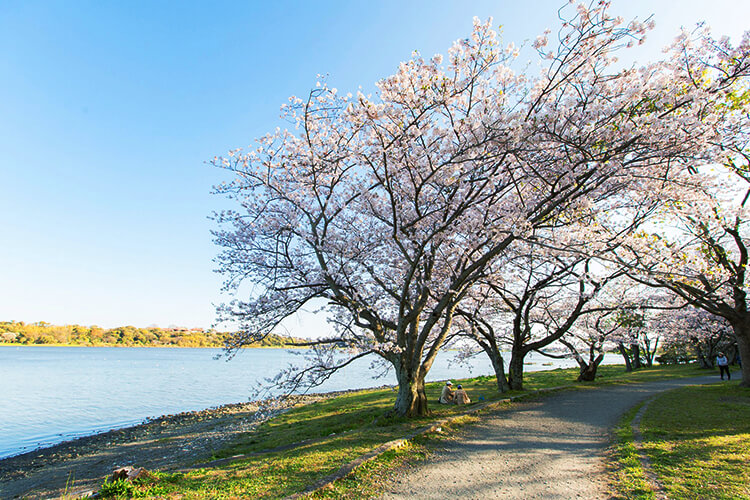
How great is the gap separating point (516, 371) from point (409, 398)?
25.0 feet

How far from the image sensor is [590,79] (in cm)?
785

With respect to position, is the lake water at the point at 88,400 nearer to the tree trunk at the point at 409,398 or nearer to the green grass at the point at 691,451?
the tree trunk at the point at 409,398

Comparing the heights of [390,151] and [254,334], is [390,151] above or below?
above

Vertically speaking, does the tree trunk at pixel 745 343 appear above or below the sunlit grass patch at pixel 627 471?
above

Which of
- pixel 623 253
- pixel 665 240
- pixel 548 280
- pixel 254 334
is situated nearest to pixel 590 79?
pixel 623 253

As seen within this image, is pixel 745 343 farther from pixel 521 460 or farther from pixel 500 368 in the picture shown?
pixel 521 460

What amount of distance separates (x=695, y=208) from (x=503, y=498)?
1251 centimetres

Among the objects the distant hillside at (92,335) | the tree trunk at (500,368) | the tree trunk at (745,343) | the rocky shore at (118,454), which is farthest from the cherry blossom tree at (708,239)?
the distant hillside at (92,335)

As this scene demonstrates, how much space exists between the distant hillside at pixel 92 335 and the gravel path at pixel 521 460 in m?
119

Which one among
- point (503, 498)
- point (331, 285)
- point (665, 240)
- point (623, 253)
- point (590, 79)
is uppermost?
point (590, 79)

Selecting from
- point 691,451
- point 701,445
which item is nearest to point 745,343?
point 701,445

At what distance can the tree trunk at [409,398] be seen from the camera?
32.7 ft

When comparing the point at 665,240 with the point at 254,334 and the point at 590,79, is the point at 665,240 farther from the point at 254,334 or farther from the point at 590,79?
the point at 254,334

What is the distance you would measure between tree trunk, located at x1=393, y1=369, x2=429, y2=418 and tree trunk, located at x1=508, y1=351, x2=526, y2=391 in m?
6.81
